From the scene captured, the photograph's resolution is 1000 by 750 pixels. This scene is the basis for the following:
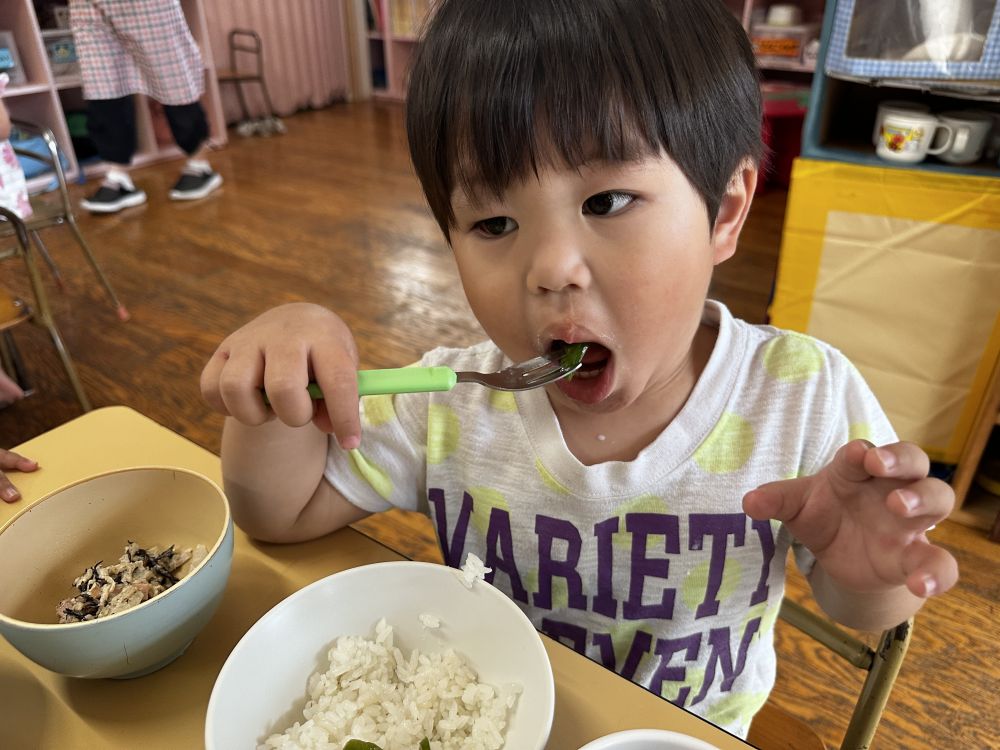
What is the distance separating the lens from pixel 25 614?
556mm

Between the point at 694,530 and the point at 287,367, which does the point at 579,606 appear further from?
the point at 287,367

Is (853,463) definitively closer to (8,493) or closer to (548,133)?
(548,133)

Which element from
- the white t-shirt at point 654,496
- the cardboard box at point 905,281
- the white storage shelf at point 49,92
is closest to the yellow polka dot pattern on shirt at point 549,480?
the white t-shirt at point 654,496

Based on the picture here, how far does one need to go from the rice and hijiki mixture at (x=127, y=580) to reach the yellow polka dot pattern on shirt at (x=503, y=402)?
0.30m

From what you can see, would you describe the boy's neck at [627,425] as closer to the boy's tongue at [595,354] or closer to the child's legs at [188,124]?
the boy's tongue at [595,354]

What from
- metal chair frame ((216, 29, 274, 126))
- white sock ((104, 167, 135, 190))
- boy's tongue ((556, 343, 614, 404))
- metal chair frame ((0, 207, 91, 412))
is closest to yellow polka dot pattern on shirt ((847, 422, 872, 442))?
boy's tongue ((556, 343, 614, 404))

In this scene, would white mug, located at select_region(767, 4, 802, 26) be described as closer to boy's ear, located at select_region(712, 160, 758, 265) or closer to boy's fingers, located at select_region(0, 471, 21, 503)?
boy's ear, located at select_region(712, 160, 758, 265)

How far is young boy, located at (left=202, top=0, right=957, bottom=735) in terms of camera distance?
55 cm

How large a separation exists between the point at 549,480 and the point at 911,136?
1.25 meters

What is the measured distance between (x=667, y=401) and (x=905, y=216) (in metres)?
1.09

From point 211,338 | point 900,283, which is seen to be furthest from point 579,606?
point 211,338

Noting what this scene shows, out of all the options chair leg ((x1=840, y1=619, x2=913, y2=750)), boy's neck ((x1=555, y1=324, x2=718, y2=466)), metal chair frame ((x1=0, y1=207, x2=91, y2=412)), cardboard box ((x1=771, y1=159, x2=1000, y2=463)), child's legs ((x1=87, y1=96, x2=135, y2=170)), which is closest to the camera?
chair leg ((x1=840, y1=619, x2=913, y2=750))

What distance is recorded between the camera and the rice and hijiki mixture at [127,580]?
1.77 feet

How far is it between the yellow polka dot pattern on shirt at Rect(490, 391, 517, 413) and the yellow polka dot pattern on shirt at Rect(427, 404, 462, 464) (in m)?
0.04
